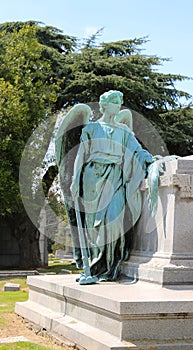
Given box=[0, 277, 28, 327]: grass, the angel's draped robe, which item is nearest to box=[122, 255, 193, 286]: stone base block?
the angel's draped robe

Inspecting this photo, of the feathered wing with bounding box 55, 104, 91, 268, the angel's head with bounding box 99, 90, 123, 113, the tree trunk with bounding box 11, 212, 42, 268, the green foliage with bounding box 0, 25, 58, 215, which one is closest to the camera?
the angel's head with bounding box 99, 90, 123, 113

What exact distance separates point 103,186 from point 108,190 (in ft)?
0.30

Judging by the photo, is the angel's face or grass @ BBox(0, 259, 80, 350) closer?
grass @ BBox(0, 259, 80, 350)

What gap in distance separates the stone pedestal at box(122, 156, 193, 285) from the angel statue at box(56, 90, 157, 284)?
1.77 feet

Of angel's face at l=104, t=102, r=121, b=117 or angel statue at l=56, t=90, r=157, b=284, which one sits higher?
angel's face at l=104, t=102, r=121, b=117

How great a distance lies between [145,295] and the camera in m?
5.85

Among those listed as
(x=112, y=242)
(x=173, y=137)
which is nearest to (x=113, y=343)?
(x=112, y=242)

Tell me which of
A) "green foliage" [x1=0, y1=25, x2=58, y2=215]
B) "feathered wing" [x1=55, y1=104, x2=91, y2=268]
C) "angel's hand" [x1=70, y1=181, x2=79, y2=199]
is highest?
"green foliage" [x1=0, y1=25, x2=58, y2=215]

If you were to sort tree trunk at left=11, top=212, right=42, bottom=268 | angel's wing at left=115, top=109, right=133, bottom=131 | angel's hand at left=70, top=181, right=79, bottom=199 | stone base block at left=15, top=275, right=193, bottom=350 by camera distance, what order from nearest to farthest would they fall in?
stone base block at left=15, top=275, right=193, bottom=350 → angel's hand at left=70, top=181, right=79, bottom=199 → angel's wing at left=115, top=109, right=133, bottom=131 → tree trunk at left=11, top=212, right=42, bottom=268

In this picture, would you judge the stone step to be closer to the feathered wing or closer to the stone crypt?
the stone crypt

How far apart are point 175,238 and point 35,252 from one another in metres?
17.4

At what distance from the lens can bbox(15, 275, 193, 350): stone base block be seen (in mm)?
5398

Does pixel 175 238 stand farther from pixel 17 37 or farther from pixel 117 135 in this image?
pixel 17 37

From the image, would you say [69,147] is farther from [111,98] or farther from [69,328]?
[69,328]
